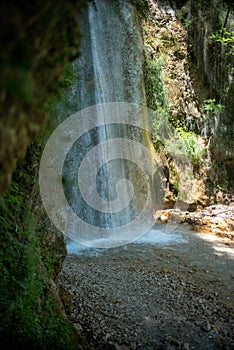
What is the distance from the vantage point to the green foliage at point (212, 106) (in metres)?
9.71

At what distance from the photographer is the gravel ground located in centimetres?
309

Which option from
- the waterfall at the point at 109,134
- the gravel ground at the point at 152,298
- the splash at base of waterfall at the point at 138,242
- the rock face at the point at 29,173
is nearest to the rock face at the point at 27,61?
the rock face at the point at 29,173

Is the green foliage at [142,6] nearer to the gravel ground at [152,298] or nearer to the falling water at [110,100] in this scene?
the falling water at [110,100]

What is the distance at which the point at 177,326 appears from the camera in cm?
333

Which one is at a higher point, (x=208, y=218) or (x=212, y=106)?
(x=212, y=106)

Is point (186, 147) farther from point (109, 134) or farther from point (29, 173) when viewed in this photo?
point (29, 173)

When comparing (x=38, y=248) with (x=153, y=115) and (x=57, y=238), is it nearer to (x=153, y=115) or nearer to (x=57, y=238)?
(x=57, y=238)

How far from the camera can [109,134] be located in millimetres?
8031

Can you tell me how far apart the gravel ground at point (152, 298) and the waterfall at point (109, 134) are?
5.48 feet

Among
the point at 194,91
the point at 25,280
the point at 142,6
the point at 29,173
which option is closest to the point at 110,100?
the point at 194,91

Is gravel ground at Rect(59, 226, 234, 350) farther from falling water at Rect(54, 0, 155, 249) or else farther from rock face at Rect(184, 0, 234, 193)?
rock face at Rect(184, 0, 234, 193)

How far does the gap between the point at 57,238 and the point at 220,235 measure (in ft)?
16.9

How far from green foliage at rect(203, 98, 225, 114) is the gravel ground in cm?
517

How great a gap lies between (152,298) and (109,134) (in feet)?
16.0
